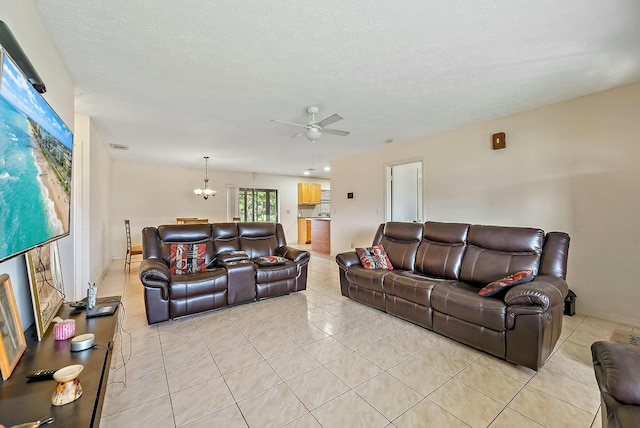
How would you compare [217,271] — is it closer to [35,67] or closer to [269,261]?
[269,261]

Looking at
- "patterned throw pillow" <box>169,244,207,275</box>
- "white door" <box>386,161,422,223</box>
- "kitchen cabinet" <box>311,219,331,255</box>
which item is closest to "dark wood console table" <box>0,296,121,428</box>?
"patterned throw pillow" <box>169,244,207,275</box>

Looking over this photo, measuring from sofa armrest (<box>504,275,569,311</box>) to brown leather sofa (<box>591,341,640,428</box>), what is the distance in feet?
2.73

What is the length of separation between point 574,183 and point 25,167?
4.53 metres

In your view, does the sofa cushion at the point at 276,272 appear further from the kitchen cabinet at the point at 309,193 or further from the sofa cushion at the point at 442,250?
the kitchen cabinet at the point at 309,193

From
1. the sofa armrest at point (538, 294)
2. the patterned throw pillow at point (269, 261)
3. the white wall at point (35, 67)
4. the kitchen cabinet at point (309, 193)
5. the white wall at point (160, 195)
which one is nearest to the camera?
the white wall at point (35, 67)

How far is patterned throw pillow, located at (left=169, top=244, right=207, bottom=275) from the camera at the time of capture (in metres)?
3.22

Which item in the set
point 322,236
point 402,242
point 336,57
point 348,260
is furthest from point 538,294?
point 322,236

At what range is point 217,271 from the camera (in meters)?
3.20

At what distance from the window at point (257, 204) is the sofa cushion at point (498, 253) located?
6.76 metres

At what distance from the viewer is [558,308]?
2.09 meters

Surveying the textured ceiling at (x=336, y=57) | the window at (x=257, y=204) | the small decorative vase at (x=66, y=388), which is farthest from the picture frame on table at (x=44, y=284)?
the window at (x=257, y=204)

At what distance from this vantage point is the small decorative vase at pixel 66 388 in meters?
0.94

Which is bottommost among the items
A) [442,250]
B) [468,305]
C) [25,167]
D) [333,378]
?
[333,378]

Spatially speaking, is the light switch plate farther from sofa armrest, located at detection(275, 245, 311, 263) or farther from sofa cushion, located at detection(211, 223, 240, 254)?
sofa cushion, located at detection(211, 223, 240, 254)
